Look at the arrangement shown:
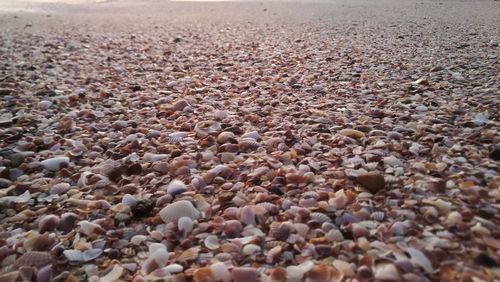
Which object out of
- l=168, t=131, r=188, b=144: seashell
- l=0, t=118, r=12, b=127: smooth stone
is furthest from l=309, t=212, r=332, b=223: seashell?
l=0, t=118, r=12, b=127: smooth stone

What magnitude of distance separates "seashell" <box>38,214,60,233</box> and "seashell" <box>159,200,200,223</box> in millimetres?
520

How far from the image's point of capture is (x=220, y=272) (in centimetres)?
156

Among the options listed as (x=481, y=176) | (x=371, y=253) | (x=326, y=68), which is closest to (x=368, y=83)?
(x=326, y=68)

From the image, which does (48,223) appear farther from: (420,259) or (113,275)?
(420,259)

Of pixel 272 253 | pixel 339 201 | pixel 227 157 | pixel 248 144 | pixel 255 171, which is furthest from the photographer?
pixel 248 144

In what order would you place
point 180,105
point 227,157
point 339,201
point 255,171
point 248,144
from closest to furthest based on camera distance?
1. point 339,201
2. point 255,171
3. point 227,157
4. point 248,144
5. point 180,105

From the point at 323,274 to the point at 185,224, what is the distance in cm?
71

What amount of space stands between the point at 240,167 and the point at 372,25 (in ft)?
23.9

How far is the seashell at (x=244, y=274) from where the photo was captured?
1525 mm

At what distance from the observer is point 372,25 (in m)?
8.56

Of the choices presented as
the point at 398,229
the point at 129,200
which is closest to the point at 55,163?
the point at 129,200

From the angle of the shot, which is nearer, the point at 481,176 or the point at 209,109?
the point at 481,176

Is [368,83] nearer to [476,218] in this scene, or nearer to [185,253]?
[476,218]

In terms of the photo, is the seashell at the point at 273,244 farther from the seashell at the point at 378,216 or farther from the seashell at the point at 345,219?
the seashell at the point at 378,216
